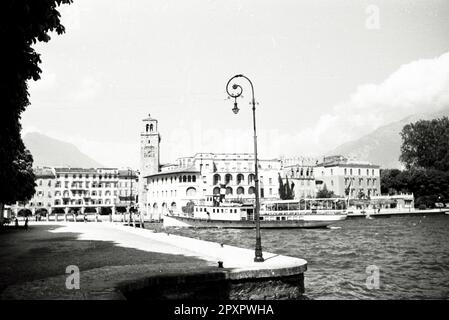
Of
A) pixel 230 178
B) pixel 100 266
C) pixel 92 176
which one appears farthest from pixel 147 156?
pixel 100 266

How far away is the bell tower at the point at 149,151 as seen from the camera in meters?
107

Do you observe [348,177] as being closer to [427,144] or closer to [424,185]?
[424,185]

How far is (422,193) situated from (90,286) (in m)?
93.1

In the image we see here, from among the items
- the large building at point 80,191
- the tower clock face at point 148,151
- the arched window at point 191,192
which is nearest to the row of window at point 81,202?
the large building at point 80,191

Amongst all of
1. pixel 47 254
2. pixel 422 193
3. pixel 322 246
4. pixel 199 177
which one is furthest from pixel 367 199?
pixel 47 254

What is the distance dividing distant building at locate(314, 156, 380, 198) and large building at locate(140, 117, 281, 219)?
1228 centimetres

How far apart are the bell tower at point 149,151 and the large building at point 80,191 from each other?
394 centimetres

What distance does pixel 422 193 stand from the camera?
9288cm

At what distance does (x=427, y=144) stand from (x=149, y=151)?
60.6 metres

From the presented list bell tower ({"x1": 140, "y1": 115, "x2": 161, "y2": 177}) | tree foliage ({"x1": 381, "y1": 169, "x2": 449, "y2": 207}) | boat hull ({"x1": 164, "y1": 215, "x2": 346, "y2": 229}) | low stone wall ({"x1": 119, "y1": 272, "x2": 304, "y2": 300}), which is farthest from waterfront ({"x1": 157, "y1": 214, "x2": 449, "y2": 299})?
bell tower ({"x1": 140, "y1": 115, "x2": 161, "y2": 177})

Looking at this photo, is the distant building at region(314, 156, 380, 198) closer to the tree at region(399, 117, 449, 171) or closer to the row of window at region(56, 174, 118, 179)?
the tree at region(399, 117, 449, 171)

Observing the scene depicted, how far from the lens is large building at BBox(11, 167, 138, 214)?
338ft

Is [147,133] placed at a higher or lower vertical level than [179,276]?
higher
